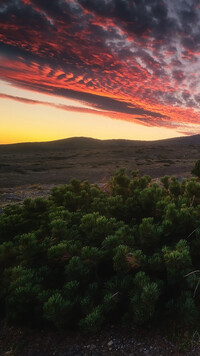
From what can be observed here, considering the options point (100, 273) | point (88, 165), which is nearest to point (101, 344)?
point (100, 273)

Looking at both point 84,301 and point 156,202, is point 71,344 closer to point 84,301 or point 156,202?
point 84,301

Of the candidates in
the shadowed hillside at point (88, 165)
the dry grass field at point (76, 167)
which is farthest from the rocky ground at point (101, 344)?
the shadowed hillside at point (88, 165)

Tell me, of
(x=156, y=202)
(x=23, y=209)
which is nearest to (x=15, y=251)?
(x=23, y=209)

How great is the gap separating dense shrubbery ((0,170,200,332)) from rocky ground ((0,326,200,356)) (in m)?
0.15

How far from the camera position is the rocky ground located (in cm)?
225

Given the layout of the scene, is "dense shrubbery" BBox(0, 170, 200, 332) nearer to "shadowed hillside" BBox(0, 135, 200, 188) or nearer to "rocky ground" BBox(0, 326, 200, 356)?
"rocky ground" BBox(0, 326, 200, 356)

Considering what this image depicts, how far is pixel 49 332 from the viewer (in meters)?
2.55

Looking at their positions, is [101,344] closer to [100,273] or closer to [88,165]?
[100,273]

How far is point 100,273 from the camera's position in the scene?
116 inches

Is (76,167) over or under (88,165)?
under

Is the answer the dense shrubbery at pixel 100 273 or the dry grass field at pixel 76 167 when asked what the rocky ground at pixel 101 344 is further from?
the dry grass field at pixel 76 167

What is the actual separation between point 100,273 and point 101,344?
30.7 inches

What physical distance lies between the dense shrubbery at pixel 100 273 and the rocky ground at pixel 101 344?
153 mm

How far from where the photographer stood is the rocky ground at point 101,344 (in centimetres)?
225
